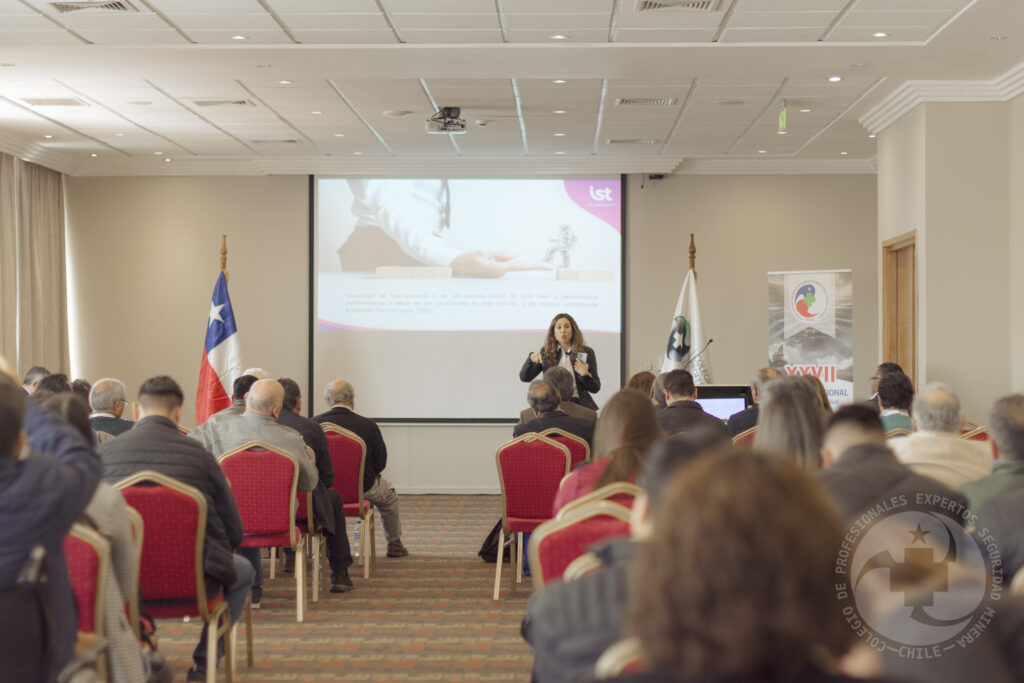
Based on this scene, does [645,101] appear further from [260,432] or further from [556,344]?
[260,432]

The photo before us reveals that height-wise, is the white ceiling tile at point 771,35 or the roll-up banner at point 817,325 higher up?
the white ceiling tile at point 771,35

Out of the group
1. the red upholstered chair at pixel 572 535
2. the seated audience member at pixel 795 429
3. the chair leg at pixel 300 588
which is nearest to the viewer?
the red upholstered chair at pixel 572 535

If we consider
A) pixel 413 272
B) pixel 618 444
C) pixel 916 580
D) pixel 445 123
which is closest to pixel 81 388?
pixel 445 123

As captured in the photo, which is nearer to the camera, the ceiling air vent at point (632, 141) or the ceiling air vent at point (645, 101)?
the ceiling air vent at point (645, 101)

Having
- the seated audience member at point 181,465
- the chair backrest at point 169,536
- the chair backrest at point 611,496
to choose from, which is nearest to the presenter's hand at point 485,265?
the seated audience member at point 181,465

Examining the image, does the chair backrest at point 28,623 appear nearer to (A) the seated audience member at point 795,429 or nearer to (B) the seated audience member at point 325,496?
(A) the seated audience member at point 795,429

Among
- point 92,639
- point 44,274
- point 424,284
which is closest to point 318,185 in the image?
point 424,284

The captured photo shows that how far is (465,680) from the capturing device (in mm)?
4320

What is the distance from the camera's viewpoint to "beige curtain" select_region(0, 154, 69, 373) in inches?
389

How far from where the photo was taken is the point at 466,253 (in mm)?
11039

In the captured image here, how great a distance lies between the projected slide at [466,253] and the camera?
11023 millimetres

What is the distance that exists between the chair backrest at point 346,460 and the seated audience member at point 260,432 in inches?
30.9

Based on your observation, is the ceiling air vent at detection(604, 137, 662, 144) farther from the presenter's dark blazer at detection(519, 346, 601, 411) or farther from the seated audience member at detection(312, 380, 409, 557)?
the seated audience member at detection(312, 380, 409, 557)

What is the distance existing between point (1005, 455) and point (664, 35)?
4.25 meters
